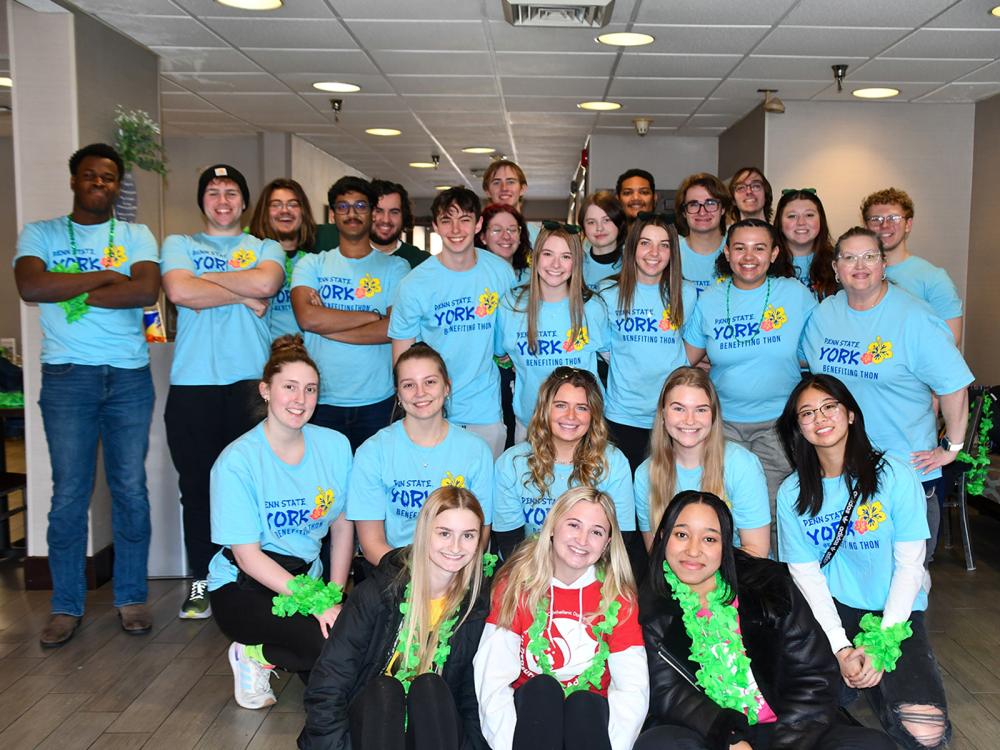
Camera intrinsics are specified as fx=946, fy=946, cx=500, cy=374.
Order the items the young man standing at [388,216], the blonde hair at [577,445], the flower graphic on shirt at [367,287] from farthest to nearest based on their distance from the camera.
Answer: the young man standing at [388,216]
the flower graphic on shirt at [367,287]
the blonde hair at [577,445]

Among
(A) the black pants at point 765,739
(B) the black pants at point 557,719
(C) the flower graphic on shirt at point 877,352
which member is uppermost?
(C) the flower graphic on shirt at point 877,352

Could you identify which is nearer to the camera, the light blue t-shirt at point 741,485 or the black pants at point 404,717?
the black pants at point 404,717

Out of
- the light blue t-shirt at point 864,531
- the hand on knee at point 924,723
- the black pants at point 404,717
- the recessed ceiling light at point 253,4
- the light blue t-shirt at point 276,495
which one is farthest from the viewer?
the recessed ceiling light at point 253,4

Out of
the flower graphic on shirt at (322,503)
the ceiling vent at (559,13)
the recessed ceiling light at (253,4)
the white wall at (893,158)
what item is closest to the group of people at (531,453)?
the flower graphic on shirt at (322,503)

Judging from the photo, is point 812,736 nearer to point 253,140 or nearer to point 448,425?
point 448,425

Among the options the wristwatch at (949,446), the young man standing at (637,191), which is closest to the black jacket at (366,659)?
the wristwatch at (949,446)

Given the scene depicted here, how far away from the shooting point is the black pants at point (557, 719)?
2379mm

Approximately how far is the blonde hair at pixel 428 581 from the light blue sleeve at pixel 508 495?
417mm

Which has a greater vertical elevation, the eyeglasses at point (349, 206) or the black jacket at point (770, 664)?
the eyeglasses at point (349, 206)

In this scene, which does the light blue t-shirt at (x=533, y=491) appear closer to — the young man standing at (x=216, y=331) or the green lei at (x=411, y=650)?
the green lei at (x=411, y=650)

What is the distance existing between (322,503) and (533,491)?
0.71 m

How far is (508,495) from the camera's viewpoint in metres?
3.17

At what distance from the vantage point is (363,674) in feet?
8.55

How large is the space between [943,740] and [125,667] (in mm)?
2781
